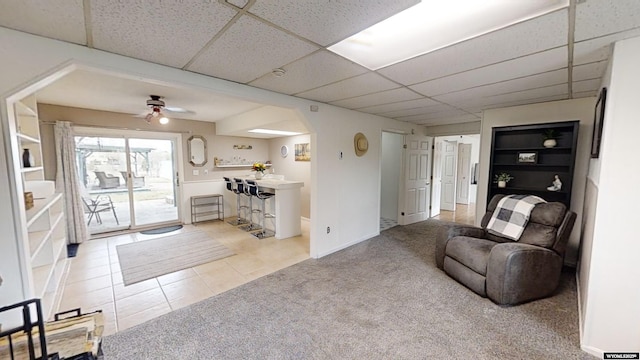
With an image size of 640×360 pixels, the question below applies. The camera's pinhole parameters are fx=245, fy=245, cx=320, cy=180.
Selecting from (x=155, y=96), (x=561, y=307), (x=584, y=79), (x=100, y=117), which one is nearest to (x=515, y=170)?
(x=584, y=79)

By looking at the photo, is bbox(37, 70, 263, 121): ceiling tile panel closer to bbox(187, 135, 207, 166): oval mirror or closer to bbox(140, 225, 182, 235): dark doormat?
bbox(187, 135, 207, 166): oval mirror

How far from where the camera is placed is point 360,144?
4121mm

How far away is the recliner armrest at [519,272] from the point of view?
2.37 m

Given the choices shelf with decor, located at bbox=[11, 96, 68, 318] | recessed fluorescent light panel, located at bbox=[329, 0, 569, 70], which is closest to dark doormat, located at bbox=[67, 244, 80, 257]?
shelf with decor, located at bbox=[11, 96, 68, 318]

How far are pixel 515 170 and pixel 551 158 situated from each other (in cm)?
44

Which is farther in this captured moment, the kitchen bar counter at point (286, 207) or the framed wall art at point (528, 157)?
the kitchen bar counter at point (286, 207)

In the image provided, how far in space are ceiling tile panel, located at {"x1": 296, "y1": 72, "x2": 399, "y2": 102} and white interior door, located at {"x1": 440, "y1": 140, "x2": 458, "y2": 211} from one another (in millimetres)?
5075

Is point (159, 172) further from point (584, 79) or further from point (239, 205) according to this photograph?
point (584, 79)

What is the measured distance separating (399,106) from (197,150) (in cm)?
460

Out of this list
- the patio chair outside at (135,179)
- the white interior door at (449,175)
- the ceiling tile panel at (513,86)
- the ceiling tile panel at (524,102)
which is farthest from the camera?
Answer: the white interior door at (449,175)

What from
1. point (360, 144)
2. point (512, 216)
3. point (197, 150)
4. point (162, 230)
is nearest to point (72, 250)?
point (162, 230)

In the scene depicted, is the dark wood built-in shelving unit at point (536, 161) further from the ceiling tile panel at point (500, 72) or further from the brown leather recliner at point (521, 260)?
the ceiling tile panel at point (500, 72)

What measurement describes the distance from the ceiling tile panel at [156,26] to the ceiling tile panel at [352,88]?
137 centimetres

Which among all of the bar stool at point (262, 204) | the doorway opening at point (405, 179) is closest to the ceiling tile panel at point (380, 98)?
the doorway opening at point (405, 179)
